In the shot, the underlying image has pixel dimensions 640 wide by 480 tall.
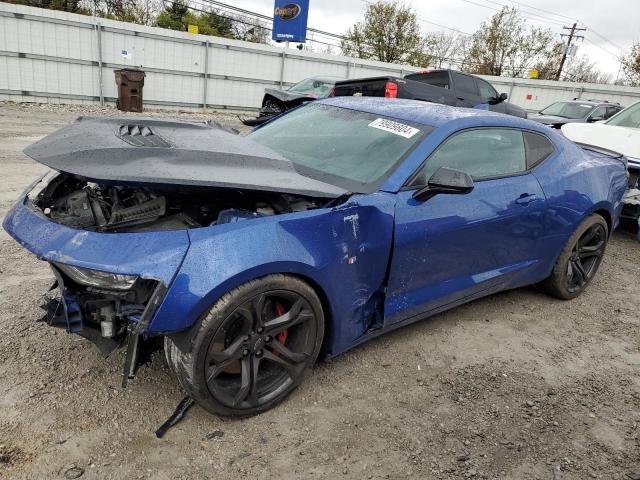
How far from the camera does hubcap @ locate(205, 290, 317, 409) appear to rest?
2240 mm

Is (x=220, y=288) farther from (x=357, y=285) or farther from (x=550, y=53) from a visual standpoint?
(x=550, y=53)

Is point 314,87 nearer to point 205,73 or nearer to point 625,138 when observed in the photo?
point 205,73

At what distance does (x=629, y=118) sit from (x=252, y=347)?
6889mm

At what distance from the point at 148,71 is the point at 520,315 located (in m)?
14.5

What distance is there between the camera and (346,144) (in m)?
3.12

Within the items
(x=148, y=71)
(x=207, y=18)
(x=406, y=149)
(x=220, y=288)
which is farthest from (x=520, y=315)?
(x=207, y=18)

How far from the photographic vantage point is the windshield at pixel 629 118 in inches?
268

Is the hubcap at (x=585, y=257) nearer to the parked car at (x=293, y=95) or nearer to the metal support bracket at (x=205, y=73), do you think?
the parked car at (x=293, y=95)

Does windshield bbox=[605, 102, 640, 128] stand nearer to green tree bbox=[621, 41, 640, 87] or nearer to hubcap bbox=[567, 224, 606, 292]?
hubcap bbox=[567, 224, 606, 292]

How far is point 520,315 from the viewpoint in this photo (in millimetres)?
3900

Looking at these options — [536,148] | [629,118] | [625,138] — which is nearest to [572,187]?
[536,148]

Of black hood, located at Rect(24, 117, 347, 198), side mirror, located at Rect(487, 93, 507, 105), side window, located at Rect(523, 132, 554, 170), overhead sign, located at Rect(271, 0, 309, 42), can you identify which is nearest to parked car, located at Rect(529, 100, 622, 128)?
side mirror, located at Rect(487, 93, 507, 105)

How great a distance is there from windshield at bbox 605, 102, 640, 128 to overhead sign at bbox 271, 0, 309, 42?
1816 centimetres

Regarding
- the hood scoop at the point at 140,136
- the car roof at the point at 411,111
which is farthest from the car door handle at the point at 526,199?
the hood scoop at the point at 140,136
